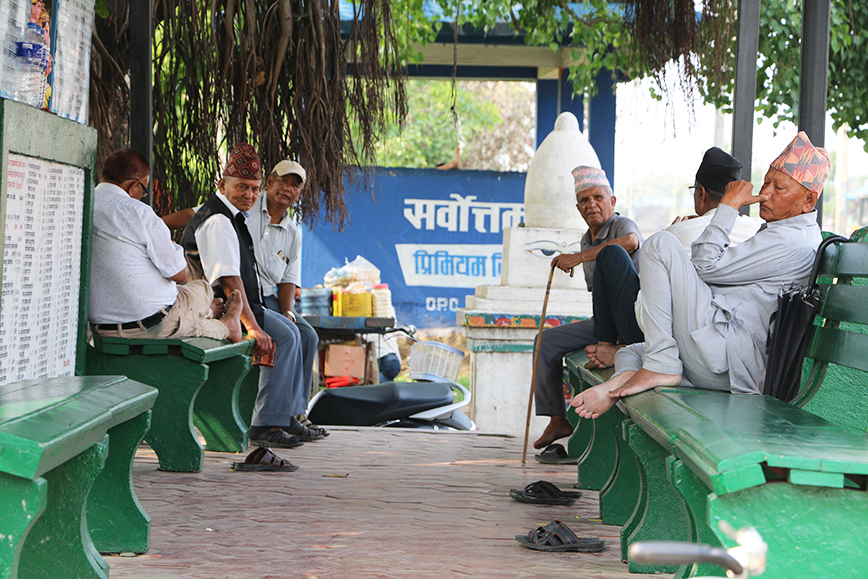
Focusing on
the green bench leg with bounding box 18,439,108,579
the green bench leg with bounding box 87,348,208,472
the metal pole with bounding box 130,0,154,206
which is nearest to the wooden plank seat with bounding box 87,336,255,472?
the green bench leg with bounding box 87,348,208,472

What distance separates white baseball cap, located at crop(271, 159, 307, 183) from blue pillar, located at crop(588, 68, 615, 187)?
6.43m

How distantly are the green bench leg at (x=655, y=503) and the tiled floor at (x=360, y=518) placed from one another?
15 cm

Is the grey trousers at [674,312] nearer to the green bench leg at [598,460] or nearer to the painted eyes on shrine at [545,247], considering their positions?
the green bench leg at [598,460]

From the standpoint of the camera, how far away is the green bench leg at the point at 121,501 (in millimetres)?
2715

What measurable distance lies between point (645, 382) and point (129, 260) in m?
2.34

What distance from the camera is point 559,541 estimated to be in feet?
9.39

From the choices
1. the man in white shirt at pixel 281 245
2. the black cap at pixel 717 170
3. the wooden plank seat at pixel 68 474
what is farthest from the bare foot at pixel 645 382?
the man in white shirt at pixel 281 245

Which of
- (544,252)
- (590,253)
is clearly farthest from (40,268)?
(544,252)

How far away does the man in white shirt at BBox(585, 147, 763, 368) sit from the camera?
379cm

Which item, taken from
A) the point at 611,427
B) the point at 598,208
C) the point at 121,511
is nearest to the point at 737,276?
the point at 611,427

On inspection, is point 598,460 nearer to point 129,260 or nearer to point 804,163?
point 804,163

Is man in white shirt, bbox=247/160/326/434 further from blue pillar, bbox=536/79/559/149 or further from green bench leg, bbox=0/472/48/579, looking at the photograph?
blue pillar, bbox=536/79/559/149

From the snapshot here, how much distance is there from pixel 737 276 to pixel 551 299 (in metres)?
3.23

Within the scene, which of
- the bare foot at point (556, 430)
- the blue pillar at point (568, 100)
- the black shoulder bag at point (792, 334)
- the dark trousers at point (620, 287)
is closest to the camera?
the black shoulder bag at point (792, 334)
